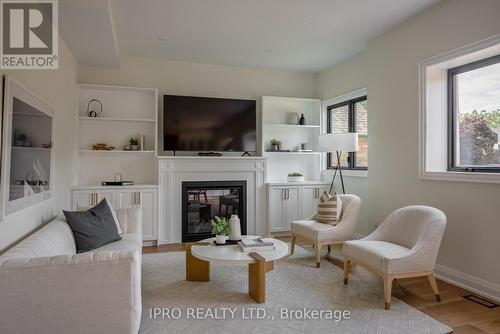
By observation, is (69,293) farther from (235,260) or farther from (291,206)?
(291,206)

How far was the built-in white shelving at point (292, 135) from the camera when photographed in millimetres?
5730

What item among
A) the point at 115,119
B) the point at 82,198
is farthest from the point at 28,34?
the point at 82,198

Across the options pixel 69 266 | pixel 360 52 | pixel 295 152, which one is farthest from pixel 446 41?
pixel 69 266

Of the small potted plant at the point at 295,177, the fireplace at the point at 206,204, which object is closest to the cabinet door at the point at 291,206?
the small potted plant at the point at 295,177

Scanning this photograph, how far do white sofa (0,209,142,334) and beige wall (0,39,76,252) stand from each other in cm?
58

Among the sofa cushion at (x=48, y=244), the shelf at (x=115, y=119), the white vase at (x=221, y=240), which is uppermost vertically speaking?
the shelf at (x=115, y=119)

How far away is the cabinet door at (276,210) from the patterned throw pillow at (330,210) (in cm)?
126

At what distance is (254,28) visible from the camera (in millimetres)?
3984

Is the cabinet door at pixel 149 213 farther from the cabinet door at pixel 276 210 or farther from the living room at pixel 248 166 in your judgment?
the cabinet door at pixel 276 210

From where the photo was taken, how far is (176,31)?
409cm

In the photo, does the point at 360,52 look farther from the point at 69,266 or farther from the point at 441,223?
the point at 69,266

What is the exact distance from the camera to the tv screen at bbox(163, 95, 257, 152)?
4980 mm

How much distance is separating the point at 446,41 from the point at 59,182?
14.6 feet

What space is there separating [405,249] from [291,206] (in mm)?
2531
